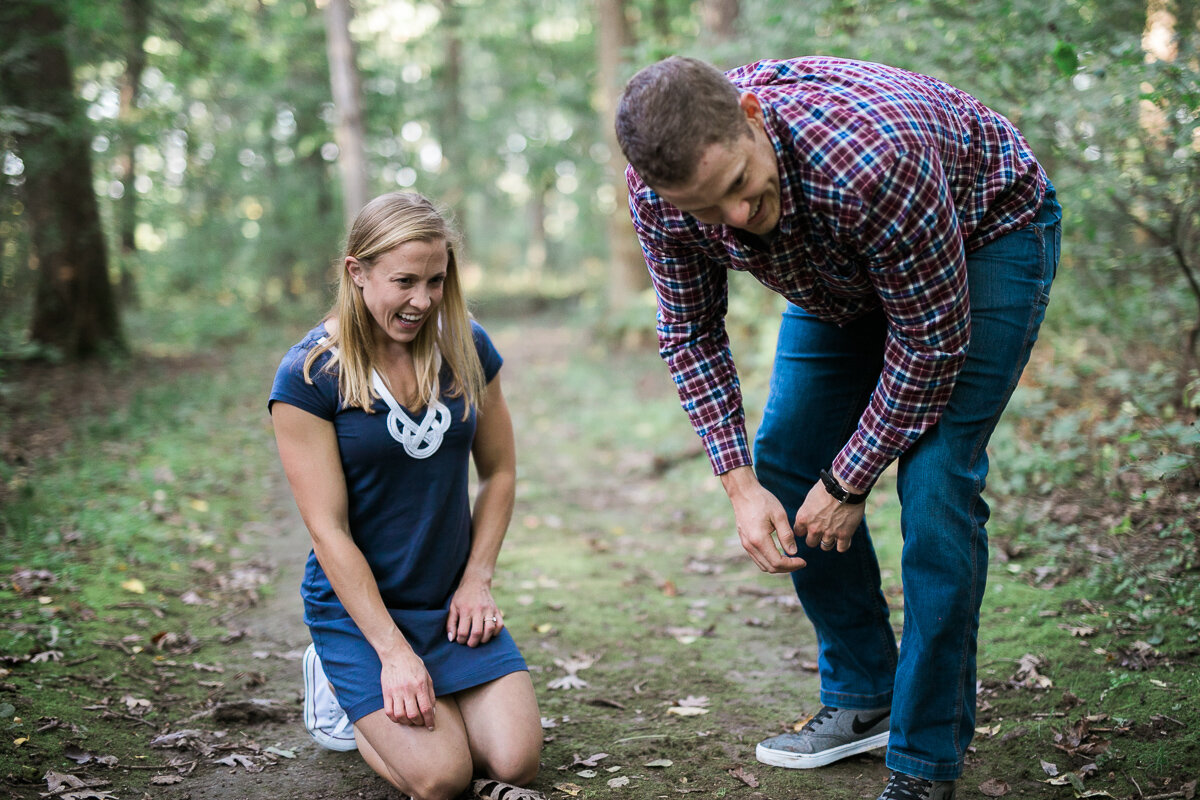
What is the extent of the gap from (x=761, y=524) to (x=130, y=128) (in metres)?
9.29

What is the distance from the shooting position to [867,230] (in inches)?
78.2

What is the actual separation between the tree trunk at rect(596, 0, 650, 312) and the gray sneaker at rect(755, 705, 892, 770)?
9.91 m

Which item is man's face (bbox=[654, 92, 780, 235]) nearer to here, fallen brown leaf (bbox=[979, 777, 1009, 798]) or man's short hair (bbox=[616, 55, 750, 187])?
man's short hair (bbox=[616, 55, 750, 187])

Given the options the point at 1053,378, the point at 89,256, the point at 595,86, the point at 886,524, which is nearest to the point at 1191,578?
the point at 886,524

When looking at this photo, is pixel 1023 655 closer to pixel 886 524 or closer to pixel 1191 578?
pixel 1191 578

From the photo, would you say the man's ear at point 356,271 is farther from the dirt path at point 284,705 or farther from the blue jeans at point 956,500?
the dirt path at point 284,705

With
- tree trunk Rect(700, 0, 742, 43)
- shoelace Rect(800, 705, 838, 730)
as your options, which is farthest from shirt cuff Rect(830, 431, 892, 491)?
tree trunk Rect(700, 0, 742, 43)

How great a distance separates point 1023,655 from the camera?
3279 mm

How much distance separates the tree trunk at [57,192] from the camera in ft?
24.6

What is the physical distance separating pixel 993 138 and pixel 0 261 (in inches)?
370

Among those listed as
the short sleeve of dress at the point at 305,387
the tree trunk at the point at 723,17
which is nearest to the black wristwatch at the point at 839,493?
the short sleeve of dress at the point at 305,387

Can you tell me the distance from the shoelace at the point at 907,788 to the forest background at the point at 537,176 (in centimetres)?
134

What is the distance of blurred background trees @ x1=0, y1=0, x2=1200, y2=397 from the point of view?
490 cm

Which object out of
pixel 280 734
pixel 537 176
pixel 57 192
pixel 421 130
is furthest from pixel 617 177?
pixel 421 130
